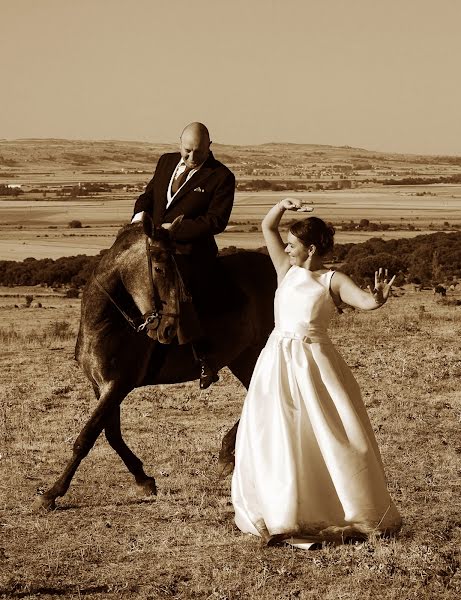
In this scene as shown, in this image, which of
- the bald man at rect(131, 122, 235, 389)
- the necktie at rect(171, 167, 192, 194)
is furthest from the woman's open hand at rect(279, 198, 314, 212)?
the necktie at rect(171, 167, 192, 194)

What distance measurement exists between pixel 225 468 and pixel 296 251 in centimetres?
296

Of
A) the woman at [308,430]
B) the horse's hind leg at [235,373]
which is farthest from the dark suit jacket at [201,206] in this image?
the horse's hind leg at [235,373]

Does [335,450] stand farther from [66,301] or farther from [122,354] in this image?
[66,301]

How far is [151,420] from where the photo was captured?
12.2 metres

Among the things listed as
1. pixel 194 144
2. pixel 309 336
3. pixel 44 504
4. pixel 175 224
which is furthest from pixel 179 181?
pixel 44 504

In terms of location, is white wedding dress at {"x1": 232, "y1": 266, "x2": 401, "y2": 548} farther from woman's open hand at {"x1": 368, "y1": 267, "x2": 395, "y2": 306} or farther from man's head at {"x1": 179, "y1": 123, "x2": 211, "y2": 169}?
man's head at {"x1": 179, "y1": 123, "x2": 211, "y2": 169}

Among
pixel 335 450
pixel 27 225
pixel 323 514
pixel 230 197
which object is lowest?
pixel 27 225

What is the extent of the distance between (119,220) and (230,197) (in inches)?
3804

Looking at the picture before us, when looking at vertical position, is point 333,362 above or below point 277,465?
above

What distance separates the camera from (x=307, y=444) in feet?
22.7

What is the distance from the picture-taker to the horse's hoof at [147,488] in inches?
346

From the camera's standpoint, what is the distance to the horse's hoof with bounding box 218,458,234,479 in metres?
9.45

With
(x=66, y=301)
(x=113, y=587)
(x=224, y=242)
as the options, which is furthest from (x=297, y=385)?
(x=224, y=242)

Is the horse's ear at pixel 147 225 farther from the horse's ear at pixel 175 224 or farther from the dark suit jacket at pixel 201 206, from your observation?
the dark suit jacket at pixel 201 206
